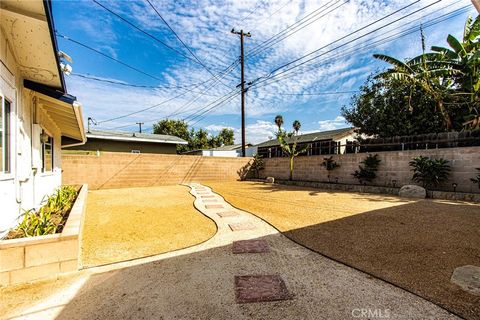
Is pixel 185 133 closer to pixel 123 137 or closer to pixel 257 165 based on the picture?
pixel 123 137

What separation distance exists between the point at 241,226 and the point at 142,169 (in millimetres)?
10205

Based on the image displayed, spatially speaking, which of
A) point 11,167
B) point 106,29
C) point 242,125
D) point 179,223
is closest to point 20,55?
point 11,167

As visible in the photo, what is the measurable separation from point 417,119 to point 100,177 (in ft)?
55.0

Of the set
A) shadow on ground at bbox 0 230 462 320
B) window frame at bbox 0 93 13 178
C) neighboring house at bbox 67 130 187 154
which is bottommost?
shadow on ground at bbox 0 230 462 320

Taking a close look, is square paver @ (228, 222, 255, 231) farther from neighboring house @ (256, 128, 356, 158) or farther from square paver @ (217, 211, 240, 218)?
neighboring house @ (256, 128, 356, 158)

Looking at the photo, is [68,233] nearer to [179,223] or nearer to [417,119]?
[179,223]

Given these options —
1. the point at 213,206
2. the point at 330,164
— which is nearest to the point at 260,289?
the point at 213,206

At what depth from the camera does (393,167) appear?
388 inches

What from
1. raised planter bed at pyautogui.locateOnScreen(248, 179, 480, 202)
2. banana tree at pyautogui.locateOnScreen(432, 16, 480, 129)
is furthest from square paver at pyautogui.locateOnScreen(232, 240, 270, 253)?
banana tree at pyautogui.locateOnScreen(432, 16, 480, 129)

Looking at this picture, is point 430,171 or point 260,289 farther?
point 430,171

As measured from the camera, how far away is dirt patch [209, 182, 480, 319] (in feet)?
7.76

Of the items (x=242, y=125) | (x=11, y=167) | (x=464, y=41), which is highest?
(x=464, y=41)

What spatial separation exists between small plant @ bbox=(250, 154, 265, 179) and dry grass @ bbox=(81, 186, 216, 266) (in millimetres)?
10706

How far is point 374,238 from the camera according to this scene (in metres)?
3.80
